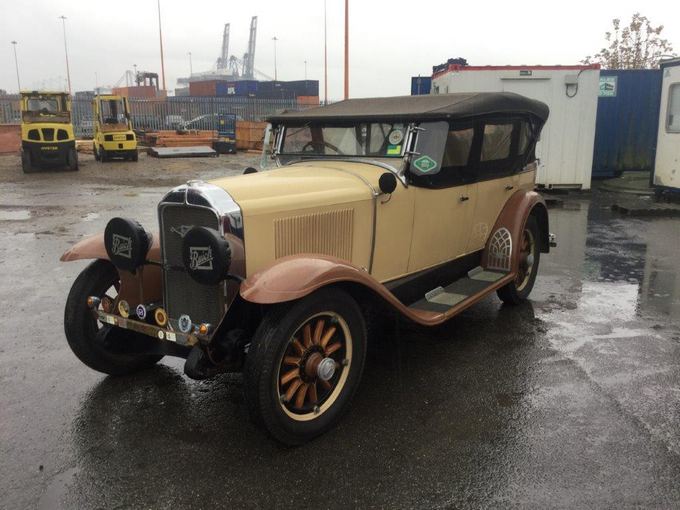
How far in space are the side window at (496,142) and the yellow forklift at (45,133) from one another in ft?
55.9

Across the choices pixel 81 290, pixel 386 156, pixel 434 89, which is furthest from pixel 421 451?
pixel 434 89

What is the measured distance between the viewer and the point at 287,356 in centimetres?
330

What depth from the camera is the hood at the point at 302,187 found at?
3.50 m

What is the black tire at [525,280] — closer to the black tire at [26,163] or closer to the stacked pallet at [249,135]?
the black tire at [26,163]

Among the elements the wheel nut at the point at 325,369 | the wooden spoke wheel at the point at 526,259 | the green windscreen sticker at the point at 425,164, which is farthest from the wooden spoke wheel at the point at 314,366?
the wooden spoke wheel at the point at 526,259

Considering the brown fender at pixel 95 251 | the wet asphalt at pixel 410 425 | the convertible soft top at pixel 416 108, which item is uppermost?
the convertible soft top at pixel 416 108

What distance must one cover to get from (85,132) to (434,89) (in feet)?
86.8

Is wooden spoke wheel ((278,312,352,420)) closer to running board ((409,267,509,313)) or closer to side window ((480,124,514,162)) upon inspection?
running board ((409,267,509,313))

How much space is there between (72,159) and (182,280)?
17634mm

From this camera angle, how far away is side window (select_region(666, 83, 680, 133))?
11602 mm

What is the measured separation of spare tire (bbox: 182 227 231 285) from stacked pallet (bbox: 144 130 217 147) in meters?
24.6

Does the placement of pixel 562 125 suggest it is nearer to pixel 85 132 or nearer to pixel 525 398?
pixel 525 398

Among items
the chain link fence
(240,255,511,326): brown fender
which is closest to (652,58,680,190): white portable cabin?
(240,255,511,326): brown fender

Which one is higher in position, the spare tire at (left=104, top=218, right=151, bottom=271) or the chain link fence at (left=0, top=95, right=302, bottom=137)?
the chain link fence at (left=0, top=95, right=302, bottom=137)
